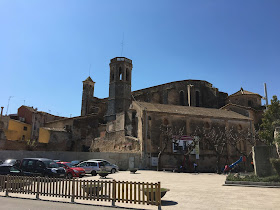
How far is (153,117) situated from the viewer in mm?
30828

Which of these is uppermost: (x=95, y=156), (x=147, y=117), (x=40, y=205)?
(x=147, y=117)

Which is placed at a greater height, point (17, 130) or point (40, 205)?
Result: point (17, 130)

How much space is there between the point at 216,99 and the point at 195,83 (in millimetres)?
5131

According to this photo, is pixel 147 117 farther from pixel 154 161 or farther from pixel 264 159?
pixel 264 159

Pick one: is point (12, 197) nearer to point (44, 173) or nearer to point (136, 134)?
point (44, 173)

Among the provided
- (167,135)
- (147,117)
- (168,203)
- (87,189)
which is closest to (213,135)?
(167,135)

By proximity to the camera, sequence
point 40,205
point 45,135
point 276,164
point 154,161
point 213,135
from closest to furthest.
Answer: point 40,205, point 276,164, point 154,161, point 213,135, point 45,135

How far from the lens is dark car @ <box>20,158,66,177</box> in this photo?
15234mm

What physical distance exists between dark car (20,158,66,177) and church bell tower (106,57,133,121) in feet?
88.7

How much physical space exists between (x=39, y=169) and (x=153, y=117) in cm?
1771

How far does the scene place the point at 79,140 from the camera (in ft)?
141

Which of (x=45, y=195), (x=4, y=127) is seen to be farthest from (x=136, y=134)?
(x=4, y=127)

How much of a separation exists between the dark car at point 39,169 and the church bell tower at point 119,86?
1065 inches

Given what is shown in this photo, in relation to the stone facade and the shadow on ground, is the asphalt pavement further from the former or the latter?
the stone facade
